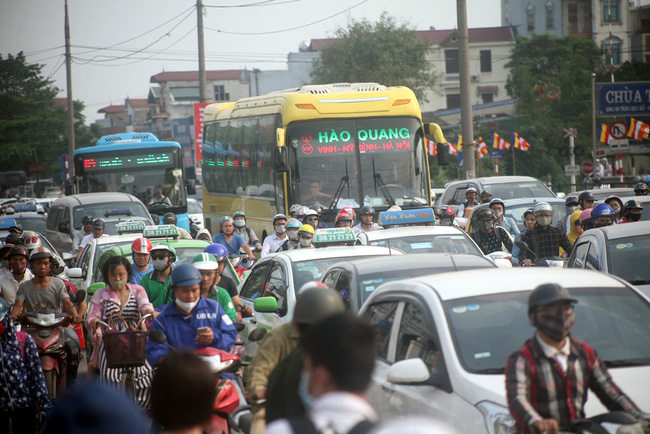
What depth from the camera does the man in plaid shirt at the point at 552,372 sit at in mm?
4395

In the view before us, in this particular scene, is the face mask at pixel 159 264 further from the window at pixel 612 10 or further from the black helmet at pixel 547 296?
the window at pixel 612 10

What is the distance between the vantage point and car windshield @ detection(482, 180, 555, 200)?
2186cm

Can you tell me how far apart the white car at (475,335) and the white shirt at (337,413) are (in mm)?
2271

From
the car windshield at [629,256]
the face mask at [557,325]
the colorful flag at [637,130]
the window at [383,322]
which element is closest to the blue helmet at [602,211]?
the car windshield at [629,256]

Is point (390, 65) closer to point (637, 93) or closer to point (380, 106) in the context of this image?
point (637, 93)

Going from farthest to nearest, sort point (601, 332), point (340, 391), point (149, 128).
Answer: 1. point (149, 128)
2. point (601, 332)
3. point (340, 391)

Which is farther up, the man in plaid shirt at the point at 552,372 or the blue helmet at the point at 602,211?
the blue helmet at the point at 602,211

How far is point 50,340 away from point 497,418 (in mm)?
5297

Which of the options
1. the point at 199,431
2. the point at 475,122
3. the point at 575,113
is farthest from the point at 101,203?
the point at 475,122

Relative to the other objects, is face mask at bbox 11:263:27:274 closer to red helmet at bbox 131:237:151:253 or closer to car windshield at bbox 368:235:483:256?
red helmet at bbox 131:237:151:253

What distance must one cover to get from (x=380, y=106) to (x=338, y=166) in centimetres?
152

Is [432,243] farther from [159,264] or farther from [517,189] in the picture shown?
[517,189]

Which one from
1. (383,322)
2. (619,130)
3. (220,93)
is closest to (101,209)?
(383,322)

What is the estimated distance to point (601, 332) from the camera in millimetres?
5602
